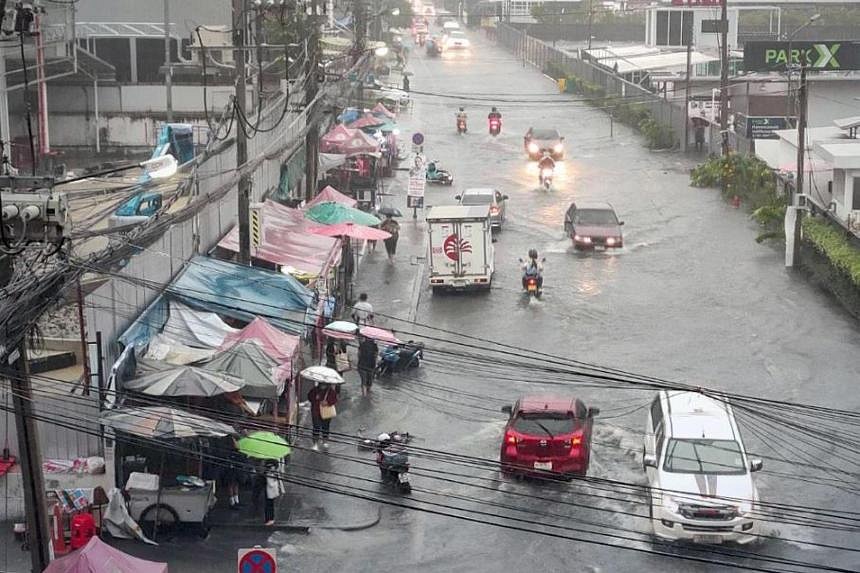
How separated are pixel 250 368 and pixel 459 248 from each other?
12500 mm

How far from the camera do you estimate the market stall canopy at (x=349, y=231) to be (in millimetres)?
33531

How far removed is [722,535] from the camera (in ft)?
65.2

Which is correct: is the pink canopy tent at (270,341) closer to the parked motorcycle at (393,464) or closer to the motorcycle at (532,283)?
the parked motorcycle at (393,464)

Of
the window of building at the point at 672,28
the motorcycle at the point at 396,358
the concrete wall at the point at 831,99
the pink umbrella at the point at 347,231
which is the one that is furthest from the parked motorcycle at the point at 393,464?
the window of building at the point at 672,28

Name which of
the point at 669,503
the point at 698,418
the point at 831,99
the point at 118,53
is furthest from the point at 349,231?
the point at 831,99

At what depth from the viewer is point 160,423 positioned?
20.4 m

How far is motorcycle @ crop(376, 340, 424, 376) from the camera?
92.8ft

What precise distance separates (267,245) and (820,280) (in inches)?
555

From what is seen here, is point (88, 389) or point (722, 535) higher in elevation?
point (88, 389)

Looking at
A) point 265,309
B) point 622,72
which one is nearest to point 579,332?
point 265,309

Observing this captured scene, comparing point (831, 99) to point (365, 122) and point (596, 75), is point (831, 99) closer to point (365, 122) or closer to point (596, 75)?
point (596, 75)

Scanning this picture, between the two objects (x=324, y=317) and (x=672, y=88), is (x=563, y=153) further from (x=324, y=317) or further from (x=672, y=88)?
(x=324, y=317)

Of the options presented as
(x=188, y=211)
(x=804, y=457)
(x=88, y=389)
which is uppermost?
(x=188, y=211)

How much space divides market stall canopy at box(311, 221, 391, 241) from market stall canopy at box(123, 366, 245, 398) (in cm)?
1185
